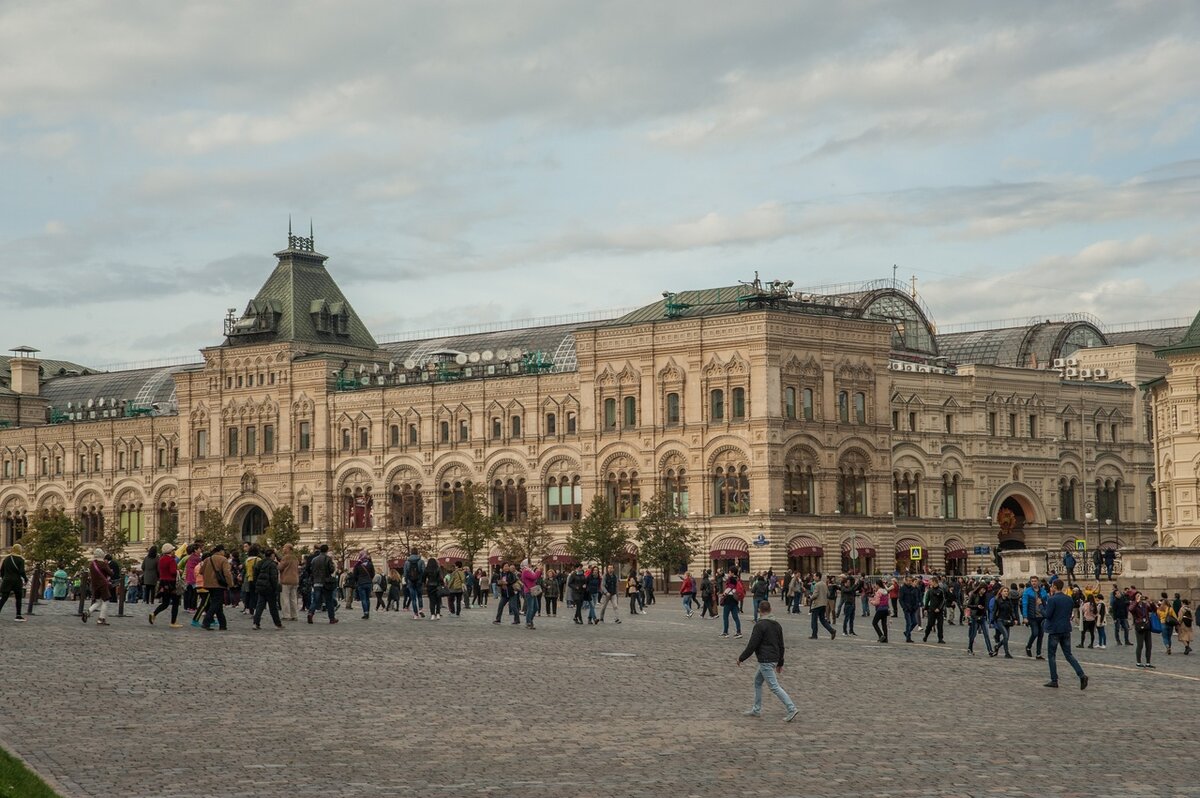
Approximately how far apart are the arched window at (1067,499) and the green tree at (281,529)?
153 feet

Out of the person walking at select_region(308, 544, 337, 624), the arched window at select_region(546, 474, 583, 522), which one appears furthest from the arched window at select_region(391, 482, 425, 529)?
the person walking at select_region(308, 544, 337, 624)

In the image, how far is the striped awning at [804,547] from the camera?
10538 cm

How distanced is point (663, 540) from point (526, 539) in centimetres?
1089

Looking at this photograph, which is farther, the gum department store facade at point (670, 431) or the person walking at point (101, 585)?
the gum department store facade at point (670, 431)

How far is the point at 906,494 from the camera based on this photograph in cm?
11388

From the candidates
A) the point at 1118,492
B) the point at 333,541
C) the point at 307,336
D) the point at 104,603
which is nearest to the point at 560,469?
the point at 333,541

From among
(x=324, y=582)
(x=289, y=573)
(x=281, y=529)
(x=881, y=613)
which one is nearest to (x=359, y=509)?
(x=281, y=529)

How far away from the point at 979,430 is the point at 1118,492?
12.7 metres

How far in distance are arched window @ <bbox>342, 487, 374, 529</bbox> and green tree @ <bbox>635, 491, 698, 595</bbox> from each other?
2368 centimetres

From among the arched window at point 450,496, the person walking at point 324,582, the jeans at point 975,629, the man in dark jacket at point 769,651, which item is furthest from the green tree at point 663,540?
the man in dark jacket at point 769,651

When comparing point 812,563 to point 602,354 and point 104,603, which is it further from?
point 104,603

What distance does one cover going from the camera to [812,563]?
107 m

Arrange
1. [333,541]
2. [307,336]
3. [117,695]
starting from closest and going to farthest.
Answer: [117,695] → [333,541] → [307,336]

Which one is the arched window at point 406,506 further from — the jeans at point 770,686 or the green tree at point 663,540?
the jeans at point 770,686
